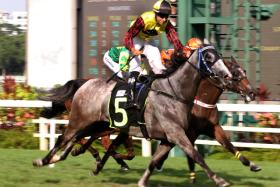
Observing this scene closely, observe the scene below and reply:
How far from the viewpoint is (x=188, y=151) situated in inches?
255

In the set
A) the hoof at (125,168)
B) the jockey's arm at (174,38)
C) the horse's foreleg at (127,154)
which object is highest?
the jockey's arm at (174,38)

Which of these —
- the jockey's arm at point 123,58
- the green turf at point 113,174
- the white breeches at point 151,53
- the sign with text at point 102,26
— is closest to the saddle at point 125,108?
the white breeches at point 151,53

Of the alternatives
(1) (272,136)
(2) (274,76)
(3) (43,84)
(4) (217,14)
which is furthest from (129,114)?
(3) (43,84)

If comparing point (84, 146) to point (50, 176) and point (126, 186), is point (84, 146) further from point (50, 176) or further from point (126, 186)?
point (126, 186)

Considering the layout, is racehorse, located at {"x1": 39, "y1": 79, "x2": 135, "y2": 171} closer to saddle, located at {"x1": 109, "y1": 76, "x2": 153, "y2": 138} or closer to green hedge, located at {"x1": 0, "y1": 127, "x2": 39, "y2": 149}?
saddle, located at {"x1": 109, "y1": 76, "x2": 153, "y2": 138}

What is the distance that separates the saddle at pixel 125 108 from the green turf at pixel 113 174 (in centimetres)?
67

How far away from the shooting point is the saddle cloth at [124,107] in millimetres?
6988

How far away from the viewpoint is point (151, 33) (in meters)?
7.23

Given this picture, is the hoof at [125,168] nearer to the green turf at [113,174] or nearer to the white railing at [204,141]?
the green turf at [113,174]

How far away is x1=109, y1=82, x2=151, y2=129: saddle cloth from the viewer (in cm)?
699

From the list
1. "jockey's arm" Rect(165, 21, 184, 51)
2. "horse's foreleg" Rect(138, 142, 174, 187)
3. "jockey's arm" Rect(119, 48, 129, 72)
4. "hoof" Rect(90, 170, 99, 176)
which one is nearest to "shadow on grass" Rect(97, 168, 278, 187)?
"hoof" Rect(90, 170, 99, 176)

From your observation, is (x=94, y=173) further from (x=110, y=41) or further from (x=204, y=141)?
(x=110, y=41)

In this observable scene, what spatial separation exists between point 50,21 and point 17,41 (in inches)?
1286

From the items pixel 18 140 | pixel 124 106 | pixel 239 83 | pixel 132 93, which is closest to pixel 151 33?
pixel 132 93
